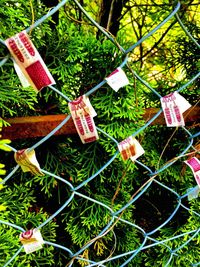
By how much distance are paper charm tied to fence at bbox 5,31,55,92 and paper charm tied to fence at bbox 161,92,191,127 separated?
0.41 m

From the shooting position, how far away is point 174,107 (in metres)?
1.06

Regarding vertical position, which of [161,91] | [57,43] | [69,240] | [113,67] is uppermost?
[57,43]

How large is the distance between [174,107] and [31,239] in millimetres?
494

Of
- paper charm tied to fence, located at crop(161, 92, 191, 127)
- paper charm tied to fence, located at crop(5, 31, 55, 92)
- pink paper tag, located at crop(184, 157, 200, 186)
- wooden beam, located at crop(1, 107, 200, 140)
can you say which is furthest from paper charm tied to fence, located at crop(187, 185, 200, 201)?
paper charm tied to fence, located at crop(5, 31, 55, 92)

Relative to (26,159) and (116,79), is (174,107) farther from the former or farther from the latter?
(26,159)

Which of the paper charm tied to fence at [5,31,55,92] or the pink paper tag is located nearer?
the paper charm tied to fence at [5,31,55,92]

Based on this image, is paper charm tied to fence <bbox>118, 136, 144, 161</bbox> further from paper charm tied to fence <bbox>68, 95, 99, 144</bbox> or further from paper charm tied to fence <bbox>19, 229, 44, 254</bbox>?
paper charm tied to fence <bbox>19, 229, 44, 254</bbox>

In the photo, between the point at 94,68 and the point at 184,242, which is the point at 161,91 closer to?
the point at 94,68

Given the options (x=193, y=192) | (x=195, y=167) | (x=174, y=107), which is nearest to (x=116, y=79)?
(x=174, y=107)

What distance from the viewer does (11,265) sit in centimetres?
108

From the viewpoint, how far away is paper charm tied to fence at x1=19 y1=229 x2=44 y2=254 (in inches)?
37.2

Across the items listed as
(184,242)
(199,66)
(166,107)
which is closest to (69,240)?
(184,242)

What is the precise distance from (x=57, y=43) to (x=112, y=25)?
77cm

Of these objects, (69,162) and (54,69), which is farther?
(69,162)
